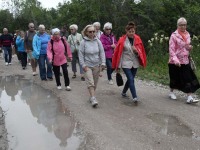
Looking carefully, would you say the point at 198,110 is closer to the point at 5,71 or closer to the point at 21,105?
the point at 21,105

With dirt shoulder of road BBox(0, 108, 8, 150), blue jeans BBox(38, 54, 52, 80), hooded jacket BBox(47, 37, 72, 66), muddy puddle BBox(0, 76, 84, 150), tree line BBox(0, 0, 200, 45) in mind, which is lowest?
muddy puddle BBox(0, 76, 84, 150)

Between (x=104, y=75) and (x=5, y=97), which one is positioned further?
(x=104, y=75)

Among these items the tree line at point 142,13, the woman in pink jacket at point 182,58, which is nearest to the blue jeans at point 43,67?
the woman in pink jacket at point 182,58

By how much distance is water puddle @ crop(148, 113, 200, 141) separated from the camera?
19.7 ft

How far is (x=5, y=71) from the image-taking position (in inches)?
551

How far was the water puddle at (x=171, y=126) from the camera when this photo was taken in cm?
602

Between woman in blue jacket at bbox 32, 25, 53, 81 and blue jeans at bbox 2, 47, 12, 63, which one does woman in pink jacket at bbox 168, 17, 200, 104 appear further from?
blue jeans at bbox 2, 47, 12, 63

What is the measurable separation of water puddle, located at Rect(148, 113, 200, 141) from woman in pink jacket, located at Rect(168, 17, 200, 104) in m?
1.24

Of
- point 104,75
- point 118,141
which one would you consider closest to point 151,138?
point 118,141

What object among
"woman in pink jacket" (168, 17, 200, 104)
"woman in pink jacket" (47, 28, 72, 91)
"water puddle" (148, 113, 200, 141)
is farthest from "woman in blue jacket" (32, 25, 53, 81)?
"water puddle" (148, 113, 200, 141)

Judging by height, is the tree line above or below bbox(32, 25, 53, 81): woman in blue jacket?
above

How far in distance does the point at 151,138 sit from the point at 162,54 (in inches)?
349

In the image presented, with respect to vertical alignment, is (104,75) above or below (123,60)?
below

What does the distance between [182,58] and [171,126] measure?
6.78 ft
